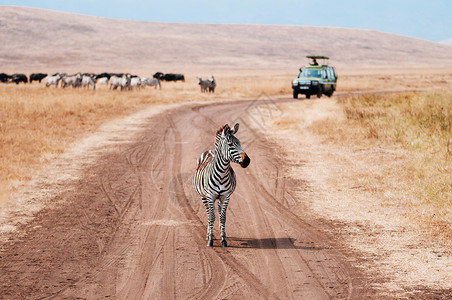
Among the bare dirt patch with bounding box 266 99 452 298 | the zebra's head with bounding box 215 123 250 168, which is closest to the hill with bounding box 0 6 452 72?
the bare dirt patch with bounding box 266 99 452 298

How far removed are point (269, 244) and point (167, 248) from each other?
1.57m

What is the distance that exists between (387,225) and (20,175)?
852 cm

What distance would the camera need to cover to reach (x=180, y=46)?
14225cm

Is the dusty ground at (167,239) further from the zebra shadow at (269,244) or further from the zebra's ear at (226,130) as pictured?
the zebra's ear at (226,130)

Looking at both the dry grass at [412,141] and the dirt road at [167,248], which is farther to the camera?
the dry grass at [412,141]

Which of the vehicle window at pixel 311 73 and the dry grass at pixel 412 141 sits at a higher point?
the vehicle window at pixel 311 73

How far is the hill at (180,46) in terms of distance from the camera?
117m

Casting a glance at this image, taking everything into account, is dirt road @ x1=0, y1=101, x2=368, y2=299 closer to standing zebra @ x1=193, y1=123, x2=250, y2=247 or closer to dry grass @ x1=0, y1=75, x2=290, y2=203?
standing zebra @ x1=193, y1=123, x2=250, y2=247

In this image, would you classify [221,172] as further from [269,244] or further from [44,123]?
[44,123]

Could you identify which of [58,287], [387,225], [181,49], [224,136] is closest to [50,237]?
[58,287]

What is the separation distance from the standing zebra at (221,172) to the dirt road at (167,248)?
0.73 meters

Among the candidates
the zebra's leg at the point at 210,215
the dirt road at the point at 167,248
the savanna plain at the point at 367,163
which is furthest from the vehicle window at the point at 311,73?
the zebra's leg at the point at 210,215

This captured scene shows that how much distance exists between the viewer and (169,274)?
6.98 meters

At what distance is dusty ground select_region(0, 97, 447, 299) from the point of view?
21.6ft
